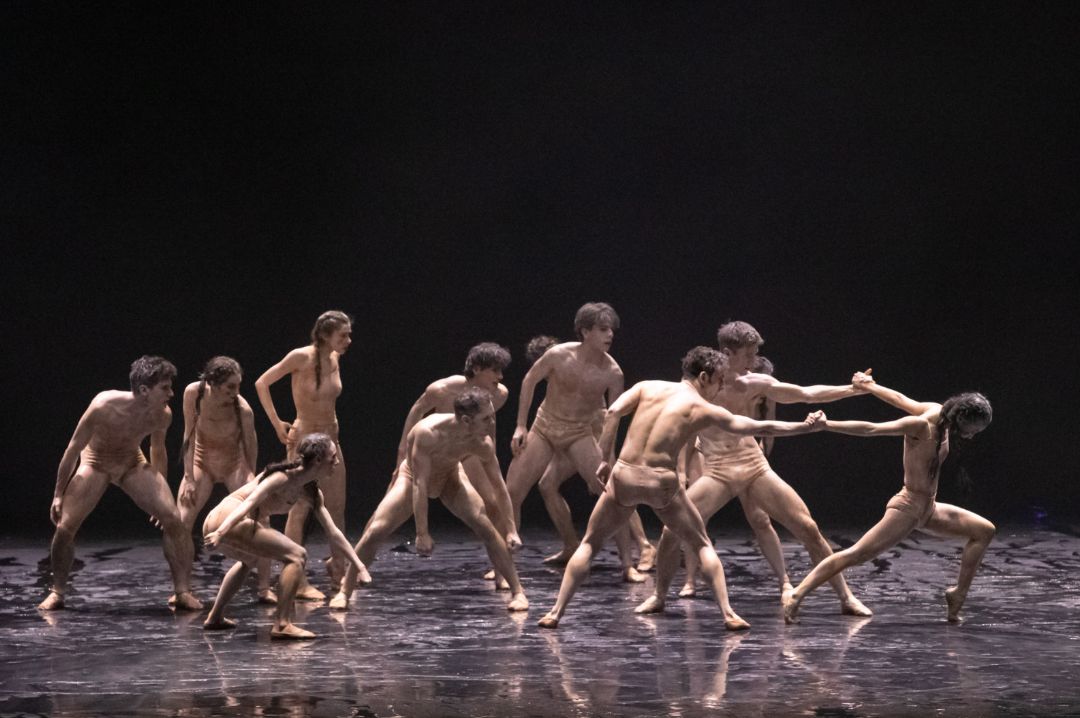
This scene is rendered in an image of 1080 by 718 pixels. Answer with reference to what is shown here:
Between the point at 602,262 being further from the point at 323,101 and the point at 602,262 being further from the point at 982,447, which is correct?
the point at 982,447

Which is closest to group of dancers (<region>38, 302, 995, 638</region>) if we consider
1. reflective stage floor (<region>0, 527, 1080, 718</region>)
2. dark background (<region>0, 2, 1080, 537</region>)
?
reflective stage floor (<region>0, 527, 1080, 718</region>)

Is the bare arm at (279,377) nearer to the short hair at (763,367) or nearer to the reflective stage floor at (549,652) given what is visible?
the reflective stage floor at (549,652)

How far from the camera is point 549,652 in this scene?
20.0 ft

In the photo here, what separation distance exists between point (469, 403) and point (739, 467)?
1.30 meters

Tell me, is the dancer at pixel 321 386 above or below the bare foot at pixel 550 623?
above

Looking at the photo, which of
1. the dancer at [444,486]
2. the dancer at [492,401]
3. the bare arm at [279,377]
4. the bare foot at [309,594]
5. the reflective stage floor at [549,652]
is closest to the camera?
the reflective stage floor at [549,652]

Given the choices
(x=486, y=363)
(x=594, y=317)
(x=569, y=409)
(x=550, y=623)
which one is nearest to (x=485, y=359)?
(x=486, y=363)

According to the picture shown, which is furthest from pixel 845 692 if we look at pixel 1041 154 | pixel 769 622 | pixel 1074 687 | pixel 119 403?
pixel 1041 154

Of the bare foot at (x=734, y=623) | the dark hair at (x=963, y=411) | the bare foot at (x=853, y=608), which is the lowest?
the bare foot at (x=853, y=608)

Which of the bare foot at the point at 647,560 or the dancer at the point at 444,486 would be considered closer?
the dancer at the point at 444,486

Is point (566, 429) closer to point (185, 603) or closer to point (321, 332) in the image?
point (321, 332)

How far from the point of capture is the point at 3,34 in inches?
455

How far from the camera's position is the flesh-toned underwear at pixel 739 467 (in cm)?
726

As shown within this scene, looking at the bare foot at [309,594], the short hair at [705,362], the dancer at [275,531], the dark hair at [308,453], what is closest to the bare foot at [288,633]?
the dancer at [275,531]
